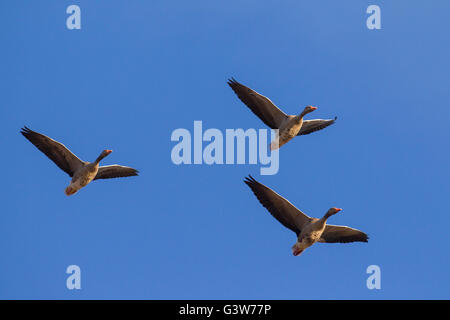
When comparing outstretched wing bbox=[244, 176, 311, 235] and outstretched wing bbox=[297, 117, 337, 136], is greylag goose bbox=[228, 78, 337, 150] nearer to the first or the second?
outstretched wing bbox=[297, 117, 337, 136]

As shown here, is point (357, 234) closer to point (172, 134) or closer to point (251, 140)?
point (251, 140)

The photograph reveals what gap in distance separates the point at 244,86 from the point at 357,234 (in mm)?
5711

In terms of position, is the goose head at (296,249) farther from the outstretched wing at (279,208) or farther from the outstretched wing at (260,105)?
the outstretched wing at (260,105)

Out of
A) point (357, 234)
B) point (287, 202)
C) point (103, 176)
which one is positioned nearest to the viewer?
point (287, 202)

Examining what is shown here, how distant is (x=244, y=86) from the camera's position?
24.0m

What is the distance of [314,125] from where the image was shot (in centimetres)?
2605

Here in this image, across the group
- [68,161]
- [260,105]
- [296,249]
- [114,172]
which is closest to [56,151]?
[68,161]

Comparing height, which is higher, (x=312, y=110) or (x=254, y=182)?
(x=312, y=110)

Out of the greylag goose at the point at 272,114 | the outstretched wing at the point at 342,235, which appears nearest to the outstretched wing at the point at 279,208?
the outstretched wing at the point at 342,235

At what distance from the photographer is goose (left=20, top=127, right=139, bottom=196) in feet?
79.3

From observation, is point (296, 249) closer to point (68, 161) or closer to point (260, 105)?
point (260, 105)

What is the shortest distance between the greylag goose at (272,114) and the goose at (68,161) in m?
4.56

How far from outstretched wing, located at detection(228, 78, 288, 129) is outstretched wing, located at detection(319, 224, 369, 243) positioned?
12.0 ft
